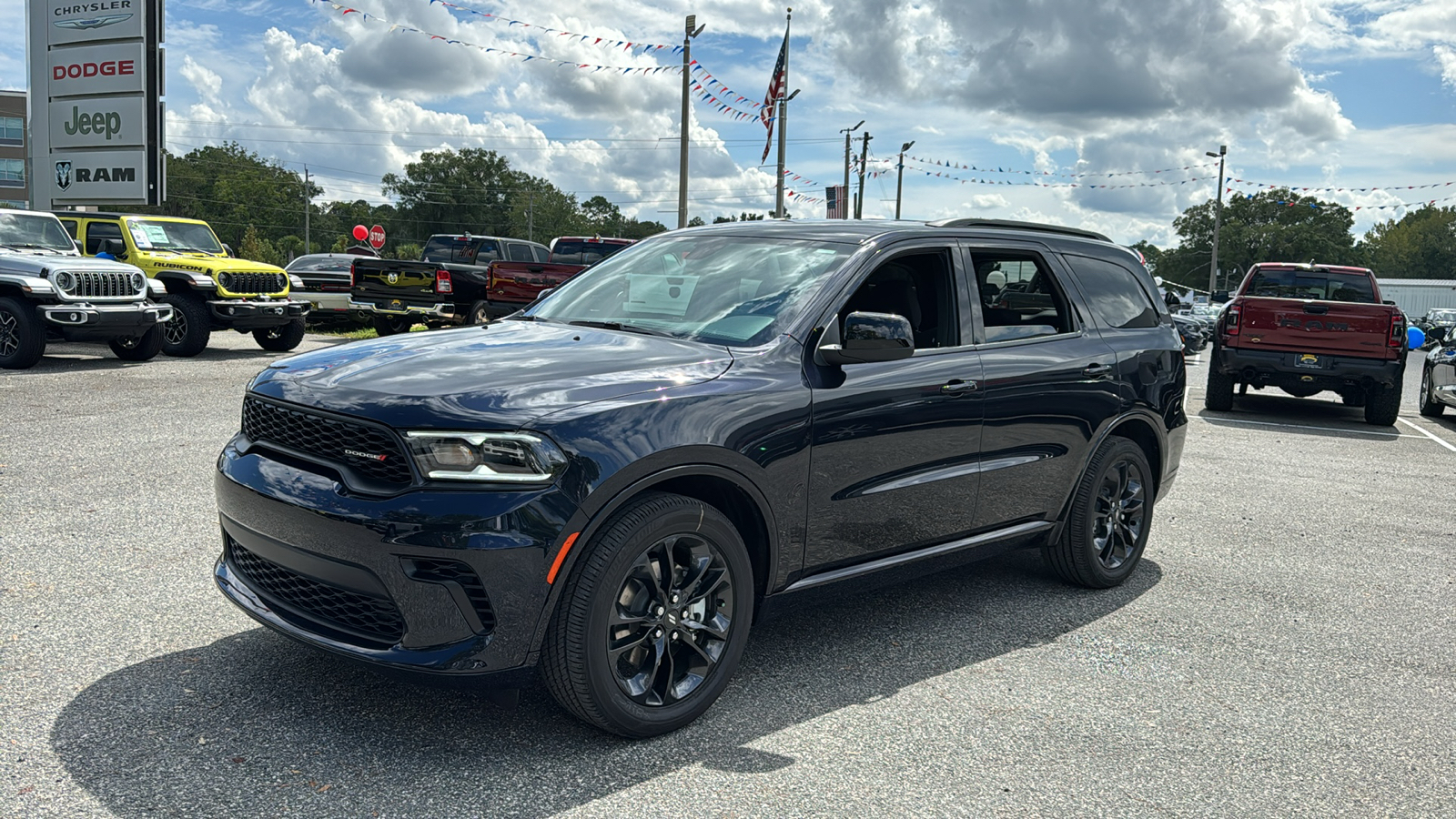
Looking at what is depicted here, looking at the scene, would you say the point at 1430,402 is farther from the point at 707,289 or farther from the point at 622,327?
the point at 622,327

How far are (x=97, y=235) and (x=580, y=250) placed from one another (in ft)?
28.1

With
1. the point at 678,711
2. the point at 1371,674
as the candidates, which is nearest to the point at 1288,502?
the point at 1371,674

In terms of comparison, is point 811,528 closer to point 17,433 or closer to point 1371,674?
point 1371,674

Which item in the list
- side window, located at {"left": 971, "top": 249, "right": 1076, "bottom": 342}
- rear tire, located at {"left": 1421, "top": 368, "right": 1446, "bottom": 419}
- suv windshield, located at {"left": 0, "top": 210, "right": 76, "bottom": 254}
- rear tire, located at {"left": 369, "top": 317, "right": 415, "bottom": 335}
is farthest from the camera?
rear tire, located at {"left": 369, "top": 317, "right": 415, "bottom": 335}

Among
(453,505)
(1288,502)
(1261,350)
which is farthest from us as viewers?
(1261,350)

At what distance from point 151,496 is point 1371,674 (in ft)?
20.8

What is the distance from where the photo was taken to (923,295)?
464 centimetres

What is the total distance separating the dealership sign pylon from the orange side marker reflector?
24272 mm

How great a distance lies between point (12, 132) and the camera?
79250mm

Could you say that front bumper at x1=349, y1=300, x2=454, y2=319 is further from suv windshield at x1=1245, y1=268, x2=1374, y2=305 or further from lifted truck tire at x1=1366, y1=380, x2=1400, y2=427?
lifted truck tire at x1=1366, y1=380, x2=1400, y2=427

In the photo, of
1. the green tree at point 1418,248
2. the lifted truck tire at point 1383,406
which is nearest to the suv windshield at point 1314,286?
the lifted truck tire at point 1383,406

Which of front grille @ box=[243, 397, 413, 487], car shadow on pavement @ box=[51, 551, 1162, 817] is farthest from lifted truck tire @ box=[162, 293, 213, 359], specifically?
front grille @ box=[243, 397, 413, 487]

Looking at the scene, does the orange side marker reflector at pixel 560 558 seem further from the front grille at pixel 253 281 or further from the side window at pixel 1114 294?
the front grille at pixel 253 281

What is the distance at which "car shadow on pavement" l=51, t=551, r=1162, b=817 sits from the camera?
3.03 meters
